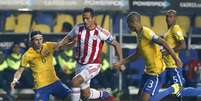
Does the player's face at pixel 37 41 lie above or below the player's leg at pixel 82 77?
above

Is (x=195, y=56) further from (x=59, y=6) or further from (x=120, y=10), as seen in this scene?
(x=59, y=6)

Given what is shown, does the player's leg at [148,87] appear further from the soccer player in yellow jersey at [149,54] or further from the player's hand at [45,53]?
the player's hand at [45,53]

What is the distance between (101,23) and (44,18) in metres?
1.63

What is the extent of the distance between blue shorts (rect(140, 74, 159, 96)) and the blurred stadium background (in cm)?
578

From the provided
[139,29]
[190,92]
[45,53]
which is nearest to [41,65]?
[45,53]

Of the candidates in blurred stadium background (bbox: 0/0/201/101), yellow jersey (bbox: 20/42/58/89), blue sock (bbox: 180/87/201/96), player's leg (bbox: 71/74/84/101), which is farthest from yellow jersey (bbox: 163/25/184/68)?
blurred stadium background (bbox: 0/0/201/101)

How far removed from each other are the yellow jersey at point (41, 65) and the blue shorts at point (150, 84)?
164 centimetres

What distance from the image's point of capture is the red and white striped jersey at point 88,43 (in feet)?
37.5

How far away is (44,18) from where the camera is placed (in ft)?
59.4

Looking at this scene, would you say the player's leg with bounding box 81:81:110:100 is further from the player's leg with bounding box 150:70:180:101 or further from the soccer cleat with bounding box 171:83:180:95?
the soccer cleat with bounding box 171:83:180:95

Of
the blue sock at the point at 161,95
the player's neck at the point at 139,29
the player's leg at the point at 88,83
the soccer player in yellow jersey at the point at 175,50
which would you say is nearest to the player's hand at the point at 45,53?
the player's leg at the point at 88,83

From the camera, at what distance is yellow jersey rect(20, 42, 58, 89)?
11.6 metres

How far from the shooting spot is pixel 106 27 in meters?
17.8

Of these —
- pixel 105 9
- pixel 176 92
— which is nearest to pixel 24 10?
pixel 105 9
